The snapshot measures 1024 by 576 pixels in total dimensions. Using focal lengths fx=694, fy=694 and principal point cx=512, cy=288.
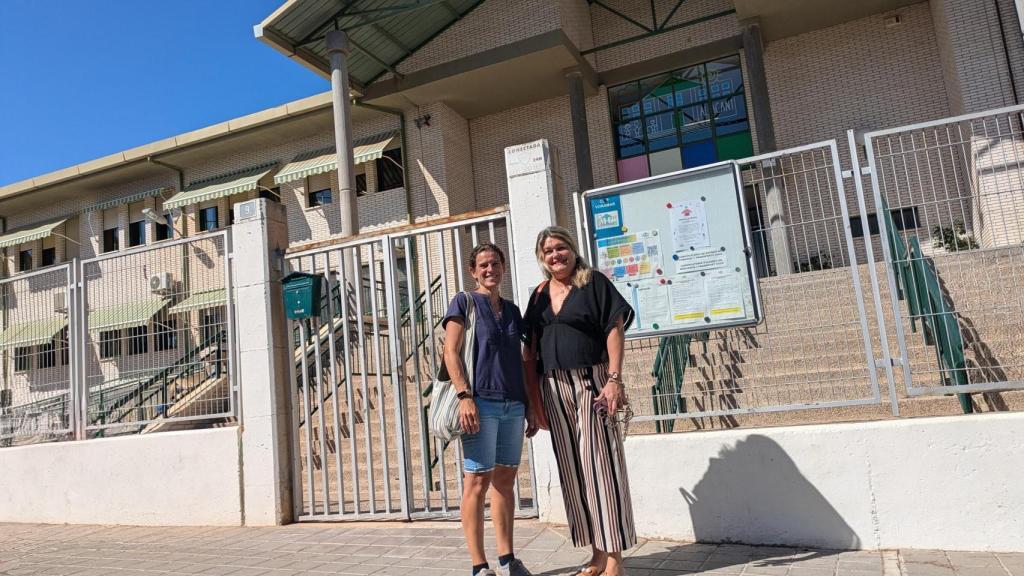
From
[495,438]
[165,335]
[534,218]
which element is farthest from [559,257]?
[165,335]

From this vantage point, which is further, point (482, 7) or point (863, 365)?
point (482, 7)

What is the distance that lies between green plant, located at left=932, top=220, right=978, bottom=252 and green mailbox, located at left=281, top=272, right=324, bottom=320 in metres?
4.58

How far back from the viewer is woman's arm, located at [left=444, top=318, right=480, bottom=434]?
3.49 metres

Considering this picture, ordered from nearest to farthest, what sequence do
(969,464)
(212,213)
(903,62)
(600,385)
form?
(600,385)
(969,464)
(903,62)
(212,213)

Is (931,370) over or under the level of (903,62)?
under

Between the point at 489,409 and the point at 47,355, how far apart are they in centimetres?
603

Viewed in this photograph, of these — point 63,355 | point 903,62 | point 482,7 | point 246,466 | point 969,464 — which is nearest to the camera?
point 969,464

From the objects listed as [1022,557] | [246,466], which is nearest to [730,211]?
[1022,557]

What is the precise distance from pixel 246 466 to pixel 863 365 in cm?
486

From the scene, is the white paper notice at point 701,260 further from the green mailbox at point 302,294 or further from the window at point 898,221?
the green mailbox at point 302,294

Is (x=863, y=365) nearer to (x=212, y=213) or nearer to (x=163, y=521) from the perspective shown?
(x=163, y=521)

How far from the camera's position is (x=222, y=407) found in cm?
619

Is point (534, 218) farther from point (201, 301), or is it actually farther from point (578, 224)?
point (201, 301)

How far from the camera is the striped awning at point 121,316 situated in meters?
6.43
